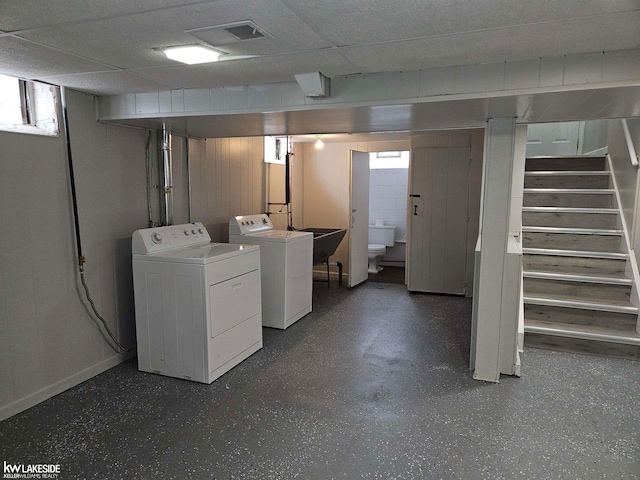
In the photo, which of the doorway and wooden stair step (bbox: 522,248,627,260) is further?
the doorway

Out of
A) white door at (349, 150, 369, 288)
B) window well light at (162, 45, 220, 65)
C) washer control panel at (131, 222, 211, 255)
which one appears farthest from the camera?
white door at (349, 150, 369, 288)

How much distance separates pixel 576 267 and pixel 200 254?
3.33 m

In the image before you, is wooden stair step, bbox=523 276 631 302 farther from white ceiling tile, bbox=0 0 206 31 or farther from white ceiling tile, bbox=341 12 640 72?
white ceiling tile, bbox=0 0 206 31

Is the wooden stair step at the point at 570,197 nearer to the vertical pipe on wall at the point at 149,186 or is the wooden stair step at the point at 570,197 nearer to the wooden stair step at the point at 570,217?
the wooden stair step at the point at 570,217

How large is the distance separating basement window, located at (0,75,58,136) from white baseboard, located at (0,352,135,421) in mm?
1582

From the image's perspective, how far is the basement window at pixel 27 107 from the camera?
249cm

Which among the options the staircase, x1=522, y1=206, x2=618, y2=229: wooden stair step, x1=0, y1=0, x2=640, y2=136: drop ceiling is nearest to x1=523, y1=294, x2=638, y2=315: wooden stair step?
the staircase

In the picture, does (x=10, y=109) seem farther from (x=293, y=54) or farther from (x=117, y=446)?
(x=117, y=446)

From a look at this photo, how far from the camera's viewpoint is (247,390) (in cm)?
281

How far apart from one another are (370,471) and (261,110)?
2.08m

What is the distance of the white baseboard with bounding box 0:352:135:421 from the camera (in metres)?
2.48

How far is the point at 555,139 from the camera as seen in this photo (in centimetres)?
561

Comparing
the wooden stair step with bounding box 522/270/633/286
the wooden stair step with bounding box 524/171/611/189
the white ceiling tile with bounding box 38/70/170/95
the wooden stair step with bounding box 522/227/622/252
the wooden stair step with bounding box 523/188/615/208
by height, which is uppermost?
the white ceiling tile with bounding box 38/70/170/95

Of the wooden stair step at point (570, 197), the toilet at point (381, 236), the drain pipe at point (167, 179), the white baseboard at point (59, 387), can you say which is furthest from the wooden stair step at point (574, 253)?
the white baseboard at point (59, 387)
